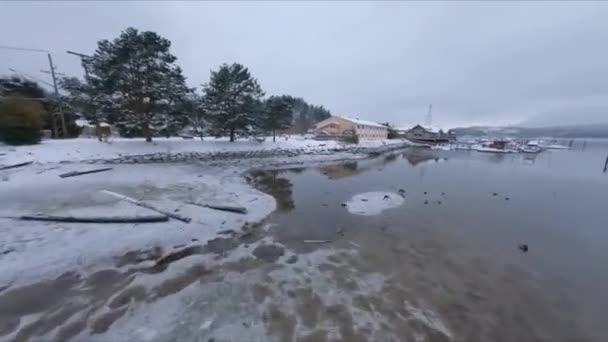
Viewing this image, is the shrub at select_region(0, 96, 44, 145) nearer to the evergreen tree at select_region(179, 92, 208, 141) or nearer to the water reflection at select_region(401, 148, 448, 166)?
the evergreen tree at select_region(179, 92, 208, 141)

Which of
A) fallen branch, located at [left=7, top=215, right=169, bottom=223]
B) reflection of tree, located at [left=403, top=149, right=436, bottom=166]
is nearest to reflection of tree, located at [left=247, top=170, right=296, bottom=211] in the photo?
fallen branch, located at [left=7, top=215, right=169, bottom=223]

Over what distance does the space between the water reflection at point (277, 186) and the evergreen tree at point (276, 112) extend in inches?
541

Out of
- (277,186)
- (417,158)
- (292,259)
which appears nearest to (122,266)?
(292,259)

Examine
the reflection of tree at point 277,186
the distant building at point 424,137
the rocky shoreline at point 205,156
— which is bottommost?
the reflection of tree at point 277,186

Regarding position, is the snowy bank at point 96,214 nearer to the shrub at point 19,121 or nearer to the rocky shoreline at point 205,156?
the rocky shoreline at point 205,156

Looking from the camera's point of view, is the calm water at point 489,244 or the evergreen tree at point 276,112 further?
the evergreen tree at point 276,112

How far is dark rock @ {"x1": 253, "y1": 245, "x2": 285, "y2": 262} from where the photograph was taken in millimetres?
5261

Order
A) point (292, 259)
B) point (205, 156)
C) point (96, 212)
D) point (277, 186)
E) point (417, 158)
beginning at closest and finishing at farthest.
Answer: point (292, 259) → point (96, 212) → point (277, 186) → point (205, 156) → point (417, 158)

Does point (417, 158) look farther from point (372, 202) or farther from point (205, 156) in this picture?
point (205, 156)

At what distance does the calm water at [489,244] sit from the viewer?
3.92 m

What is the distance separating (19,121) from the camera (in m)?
15.1

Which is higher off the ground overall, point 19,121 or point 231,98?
point 231,98

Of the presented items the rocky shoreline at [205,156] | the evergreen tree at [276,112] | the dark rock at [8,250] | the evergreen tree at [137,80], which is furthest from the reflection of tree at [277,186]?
the evergreen tree at [276,112]

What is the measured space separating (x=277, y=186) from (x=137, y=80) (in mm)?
15988
